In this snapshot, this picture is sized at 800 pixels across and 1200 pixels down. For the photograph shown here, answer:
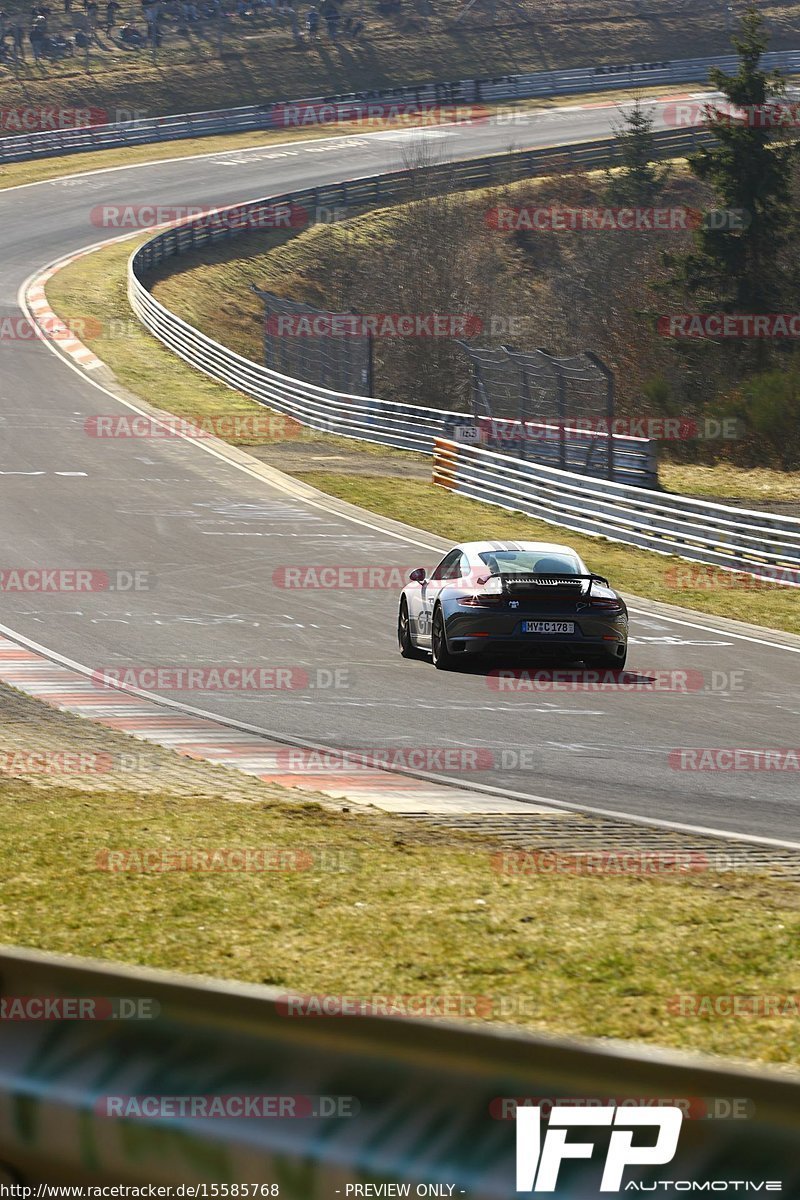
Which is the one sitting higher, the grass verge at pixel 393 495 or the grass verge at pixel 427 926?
the grass verge at pixel 427 926

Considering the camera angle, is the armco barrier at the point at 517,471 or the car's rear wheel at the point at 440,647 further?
the armco barrier at the point at 517,471

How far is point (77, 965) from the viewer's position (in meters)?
4.27

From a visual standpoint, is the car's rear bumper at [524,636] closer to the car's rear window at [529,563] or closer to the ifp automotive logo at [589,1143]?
the car's rear window at [529,563]

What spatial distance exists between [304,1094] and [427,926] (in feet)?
9.87

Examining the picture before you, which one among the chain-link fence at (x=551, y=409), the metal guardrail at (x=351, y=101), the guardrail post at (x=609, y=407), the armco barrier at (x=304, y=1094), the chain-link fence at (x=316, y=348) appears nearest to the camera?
the armco barrier at (x=304, y=1094)

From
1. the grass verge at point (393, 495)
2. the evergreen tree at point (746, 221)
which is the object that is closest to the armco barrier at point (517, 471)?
the grass verge at point (393, 495)

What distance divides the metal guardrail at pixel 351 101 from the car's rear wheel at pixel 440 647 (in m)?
61.4

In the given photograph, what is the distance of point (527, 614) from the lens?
14.6 metres

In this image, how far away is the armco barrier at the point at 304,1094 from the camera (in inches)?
138

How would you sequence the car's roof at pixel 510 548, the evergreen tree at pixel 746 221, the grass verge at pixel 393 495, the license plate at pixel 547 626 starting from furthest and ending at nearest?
1. the evergreen tree at pixel 746 221
2. the grass verge at pixel 393 495
3. the car's roof at pixel 510 548
4. the license plate at pixel 547 626

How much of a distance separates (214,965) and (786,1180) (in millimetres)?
3430

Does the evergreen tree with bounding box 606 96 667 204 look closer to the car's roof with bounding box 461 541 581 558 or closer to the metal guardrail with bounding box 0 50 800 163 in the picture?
the metal guardrail with bounding box 0 50 800 163

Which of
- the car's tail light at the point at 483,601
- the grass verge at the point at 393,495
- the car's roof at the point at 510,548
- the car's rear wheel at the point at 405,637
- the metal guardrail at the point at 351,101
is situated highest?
the metal guardrail at the point at 351,101

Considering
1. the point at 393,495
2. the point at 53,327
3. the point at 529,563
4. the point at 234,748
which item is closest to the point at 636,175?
the point at 53,327
